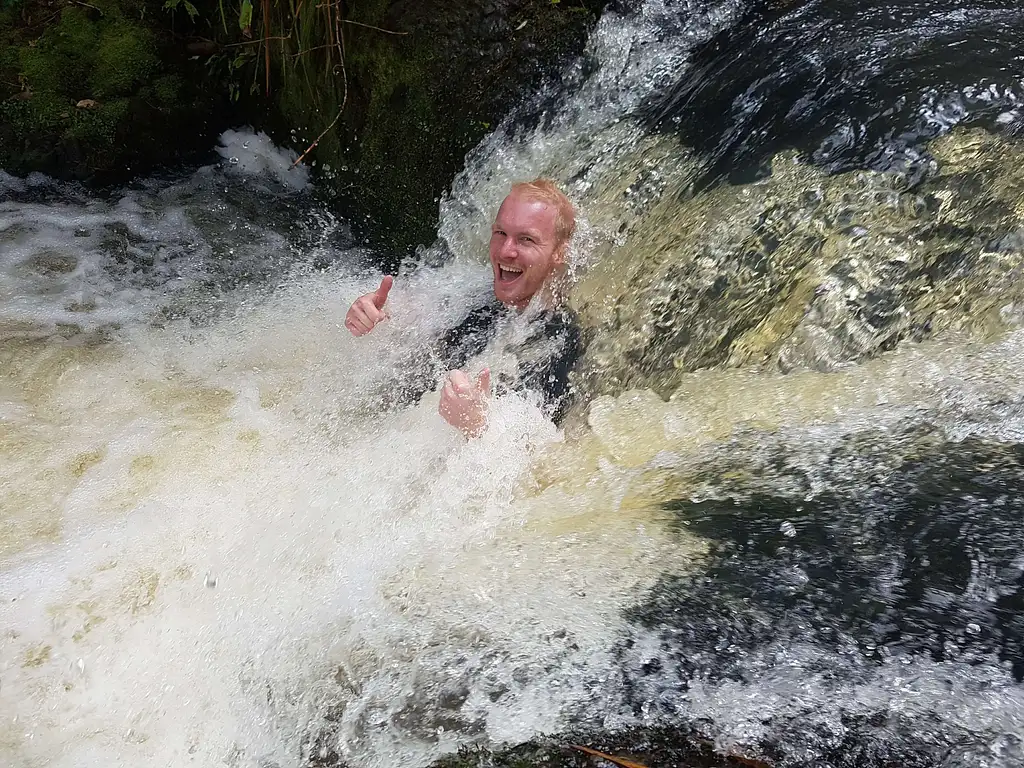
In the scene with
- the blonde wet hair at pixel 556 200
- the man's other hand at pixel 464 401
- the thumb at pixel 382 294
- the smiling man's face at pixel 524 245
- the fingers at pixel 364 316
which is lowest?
the fingers at pixel 364 316

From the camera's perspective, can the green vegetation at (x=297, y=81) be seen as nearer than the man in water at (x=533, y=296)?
No

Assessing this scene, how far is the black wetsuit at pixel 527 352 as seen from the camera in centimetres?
271

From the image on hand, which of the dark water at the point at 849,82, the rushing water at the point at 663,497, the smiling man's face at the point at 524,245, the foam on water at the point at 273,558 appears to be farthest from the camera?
the smiling man's face at the point at 524,245

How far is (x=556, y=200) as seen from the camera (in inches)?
115

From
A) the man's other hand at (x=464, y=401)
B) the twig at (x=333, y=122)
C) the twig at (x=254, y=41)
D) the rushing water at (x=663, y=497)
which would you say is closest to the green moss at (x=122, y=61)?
the twig at (x=254, y=41)

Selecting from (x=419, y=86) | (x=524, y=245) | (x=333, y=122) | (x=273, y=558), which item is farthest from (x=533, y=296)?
(x=333, y=122)

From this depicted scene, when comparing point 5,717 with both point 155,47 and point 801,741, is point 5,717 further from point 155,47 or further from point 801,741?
point 155,47

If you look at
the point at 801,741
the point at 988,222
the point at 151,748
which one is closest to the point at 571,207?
the point at 988,222

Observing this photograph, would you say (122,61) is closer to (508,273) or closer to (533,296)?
(508,273)

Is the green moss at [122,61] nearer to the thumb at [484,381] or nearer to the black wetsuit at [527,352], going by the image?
the black wetsuit at [527,352]

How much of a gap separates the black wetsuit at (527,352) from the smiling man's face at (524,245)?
6.3 inches

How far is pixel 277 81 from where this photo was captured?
3.94 meters

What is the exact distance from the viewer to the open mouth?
289 cm

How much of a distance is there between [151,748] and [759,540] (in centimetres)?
174
